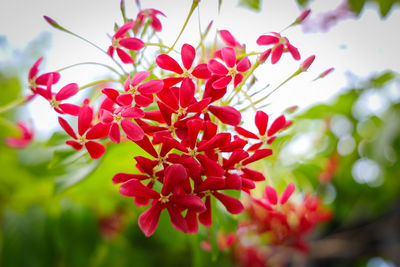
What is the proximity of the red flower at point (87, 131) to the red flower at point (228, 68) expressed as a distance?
14 cm

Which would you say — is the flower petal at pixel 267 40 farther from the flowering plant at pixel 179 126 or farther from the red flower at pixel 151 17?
the red flower at pixel 151 17

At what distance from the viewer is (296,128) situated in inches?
44.6

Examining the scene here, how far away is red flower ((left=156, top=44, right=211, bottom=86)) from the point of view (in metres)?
0.39

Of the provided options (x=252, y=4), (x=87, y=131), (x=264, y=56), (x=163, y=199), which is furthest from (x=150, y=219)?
(x=252, y=4)

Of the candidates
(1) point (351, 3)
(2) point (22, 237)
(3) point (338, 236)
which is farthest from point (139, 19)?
(3) point (338, 236)

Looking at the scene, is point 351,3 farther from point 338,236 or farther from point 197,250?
point 338,236

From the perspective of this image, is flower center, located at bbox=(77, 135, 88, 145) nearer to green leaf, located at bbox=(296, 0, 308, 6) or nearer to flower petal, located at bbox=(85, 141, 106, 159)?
flower petal, located at bbox=(85, 141, 106, 159)

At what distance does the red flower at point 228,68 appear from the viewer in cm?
38

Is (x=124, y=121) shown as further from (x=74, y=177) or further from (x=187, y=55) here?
(x=74, y=177)

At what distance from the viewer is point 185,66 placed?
1.30 feet

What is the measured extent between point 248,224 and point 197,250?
0.34 m

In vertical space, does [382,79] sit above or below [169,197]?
below

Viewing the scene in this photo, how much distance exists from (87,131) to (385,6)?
0.55 m

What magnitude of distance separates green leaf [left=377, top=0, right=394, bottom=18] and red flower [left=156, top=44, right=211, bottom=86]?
0.40m
